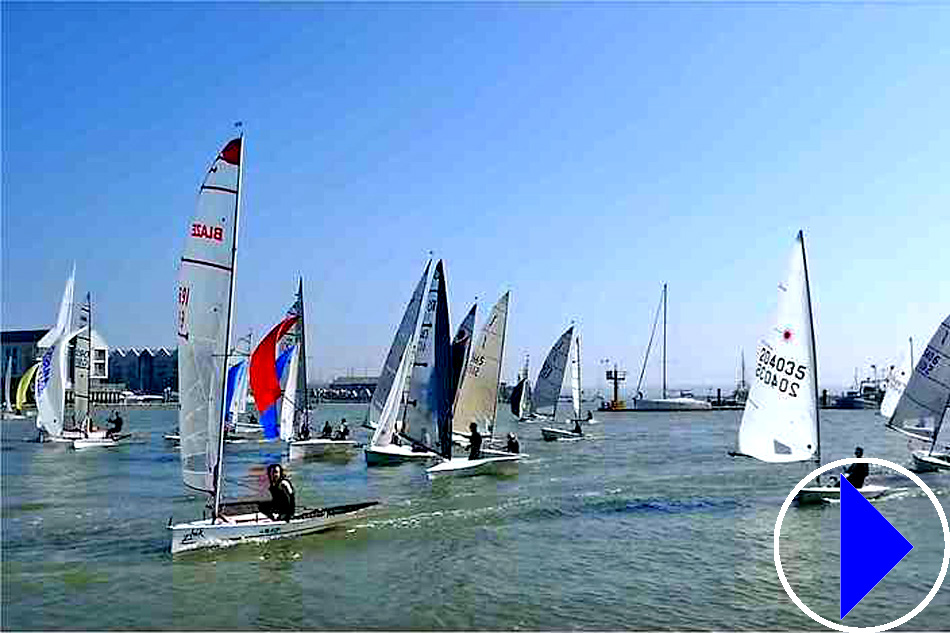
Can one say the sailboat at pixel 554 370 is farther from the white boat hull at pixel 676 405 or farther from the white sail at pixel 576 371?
the white boat hull at pixel 676 405

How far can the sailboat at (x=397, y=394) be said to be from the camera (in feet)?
104

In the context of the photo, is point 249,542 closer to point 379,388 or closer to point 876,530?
point 876,530

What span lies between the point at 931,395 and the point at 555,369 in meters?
27.4

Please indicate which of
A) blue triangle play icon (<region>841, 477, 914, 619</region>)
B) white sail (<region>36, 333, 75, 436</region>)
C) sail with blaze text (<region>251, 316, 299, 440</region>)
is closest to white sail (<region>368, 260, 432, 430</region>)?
sail with blaze text (<region>251, 316, 299, 440</region>)

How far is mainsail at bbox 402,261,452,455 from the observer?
28.9 m

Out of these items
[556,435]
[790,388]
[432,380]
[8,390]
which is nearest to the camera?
[790,388]

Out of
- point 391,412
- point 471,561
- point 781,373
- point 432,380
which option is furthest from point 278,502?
point 391,412

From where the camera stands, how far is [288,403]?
41438 millimetres

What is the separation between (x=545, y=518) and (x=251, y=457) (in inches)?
870

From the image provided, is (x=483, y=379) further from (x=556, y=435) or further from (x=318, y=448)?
(x=556, y=435)

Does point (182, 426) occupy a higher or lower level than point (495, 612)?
higher

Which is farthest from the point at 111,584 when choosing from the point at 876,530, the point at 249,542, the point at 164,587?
the point at 876,530

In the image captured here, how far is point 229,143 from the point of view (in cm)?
1623

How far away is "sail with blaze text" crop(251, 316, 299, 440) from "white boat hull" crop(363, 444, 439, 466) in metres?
6.59
